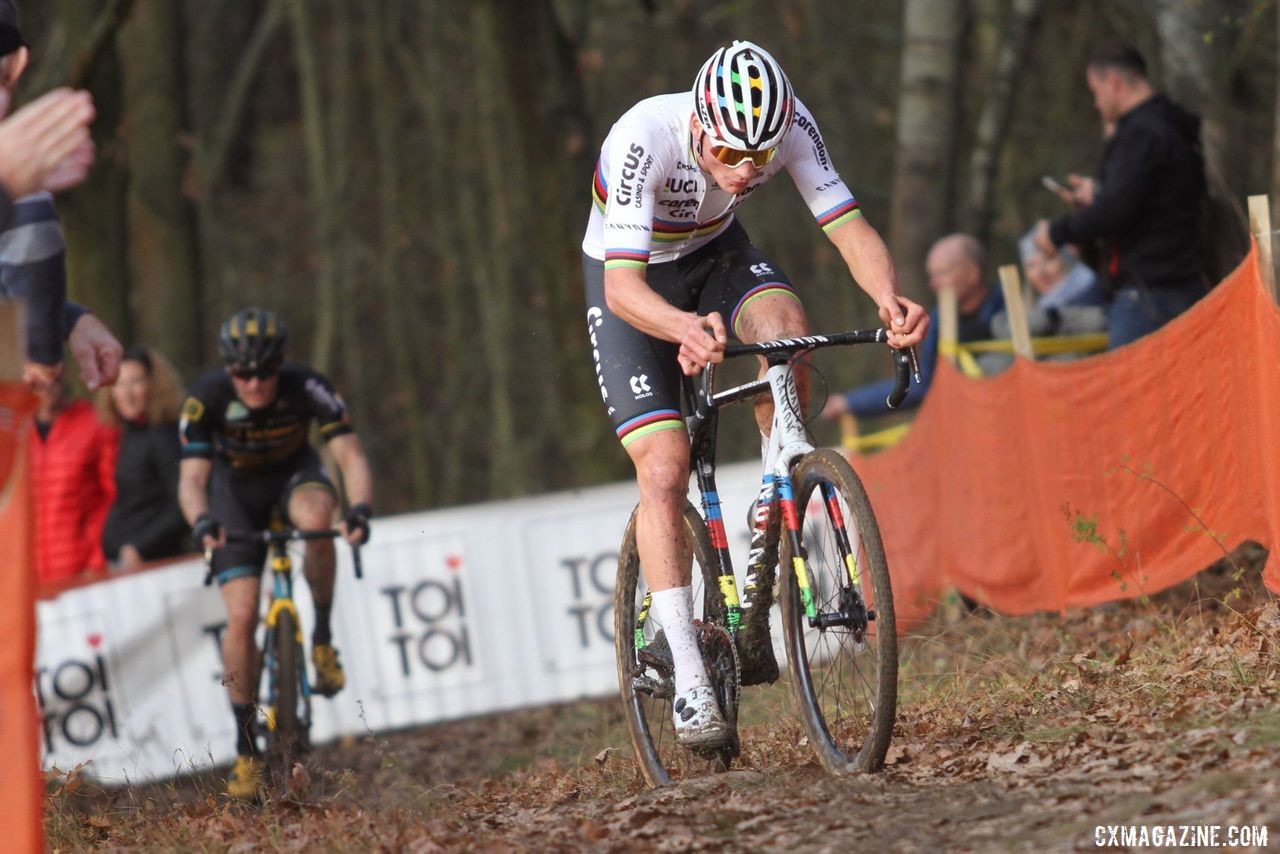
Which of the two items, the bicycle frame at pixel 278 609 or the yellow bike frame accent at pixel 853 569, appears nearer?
the yellow bike frame accent at pixel 853 569

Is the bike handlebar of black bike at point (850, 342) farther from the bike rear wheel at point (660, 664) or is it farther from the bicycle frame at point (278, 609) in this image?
the bicycle frame at point (278, 609)

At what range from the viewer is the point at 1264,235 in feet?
22.6

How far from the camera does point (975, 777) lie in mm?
5457

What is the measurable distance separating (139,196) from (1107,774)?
44.4 feet

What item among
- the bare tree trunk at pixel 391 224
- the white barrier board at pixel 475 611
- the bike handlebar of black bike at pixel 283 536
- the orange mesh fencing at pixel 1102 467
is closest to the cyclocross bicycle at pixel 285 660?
the bike handlebar of black bike at pixel 283 536

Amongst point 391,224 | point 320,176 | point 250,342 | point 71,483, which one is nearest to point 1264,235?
point 250,342

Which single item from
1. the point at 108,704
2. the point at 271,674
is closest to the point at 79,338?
the point at 271,674

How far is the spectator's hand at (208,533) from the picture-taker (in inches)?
385

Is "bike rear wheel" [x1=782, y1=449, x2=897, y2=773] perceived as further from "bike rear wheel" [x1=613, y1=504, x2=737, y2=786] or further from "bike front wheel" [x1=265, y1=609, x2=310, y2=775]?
"bike front wheel" [x1=265, y1=609, x2=310, y2=775]

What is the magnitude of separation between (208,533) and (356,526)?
0.79 m

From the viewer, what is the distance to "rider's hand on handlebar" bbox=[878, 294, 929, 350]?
5535 mm

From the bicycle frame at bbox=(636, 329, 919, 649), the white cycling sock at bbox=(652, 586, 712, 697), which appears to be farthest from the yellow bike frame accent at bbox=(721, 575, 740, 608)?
the white cycling sock at bbox=(652, 586, 712, 697)

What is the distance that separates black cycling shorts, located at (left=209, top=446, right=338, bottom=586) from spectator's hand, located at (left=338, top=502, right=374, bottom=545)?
1.69 ft

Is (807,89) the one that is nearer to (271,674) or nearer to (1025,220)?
(1025,220)
